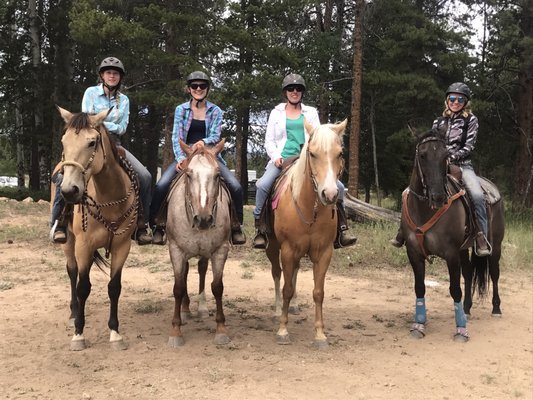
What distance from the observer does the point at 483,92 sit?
2097 centimetres

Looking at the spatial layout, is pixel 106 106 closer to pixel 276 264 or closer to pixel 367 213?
pixel 276 264

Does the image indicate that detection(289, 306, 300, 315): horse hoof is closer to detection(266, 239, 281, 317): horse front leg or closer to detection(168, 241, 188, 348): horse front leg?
detection(266, 239, 281, 317): horse front leg

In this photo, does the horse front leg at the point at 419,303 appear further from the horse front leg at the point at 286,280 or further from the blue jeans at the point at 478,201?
the horse front leg at the point at 286,280

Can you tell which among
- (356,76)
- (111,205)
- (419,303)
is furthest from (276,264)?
(356,76)

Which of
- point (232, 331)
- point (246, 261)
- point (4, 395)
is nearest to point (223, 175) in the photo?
point (232, 331)

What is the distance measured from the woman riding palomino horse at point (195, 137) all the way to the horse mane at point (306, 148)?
73cm

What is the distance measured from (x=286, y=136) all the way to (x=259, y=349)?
2.72m

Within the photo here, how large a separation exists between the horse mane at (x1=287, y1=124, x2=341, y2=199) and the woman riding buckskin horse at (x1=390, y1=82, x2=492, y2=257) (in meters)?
2.17

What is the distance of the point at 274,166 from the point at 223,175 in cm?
81

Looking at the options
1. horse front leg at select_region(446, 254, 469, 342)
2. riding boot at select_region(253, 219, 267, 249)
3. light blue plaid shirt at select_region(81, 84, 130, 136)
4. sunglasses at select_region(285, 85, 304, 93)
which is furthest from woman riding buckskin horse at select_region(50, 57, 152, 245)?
horse front leg at select_region(446, 254, 469, 342)

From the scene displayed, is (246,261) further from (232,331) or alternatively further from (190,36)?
(190,36)

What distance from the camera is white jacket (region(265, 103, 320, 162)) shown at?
19.4 feet

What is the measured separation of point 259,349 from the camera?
508 cm

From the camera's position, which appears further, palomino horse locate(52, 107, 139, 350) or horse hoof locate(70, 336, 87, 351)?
horse hoof locate(70, 336, 87, 351)
